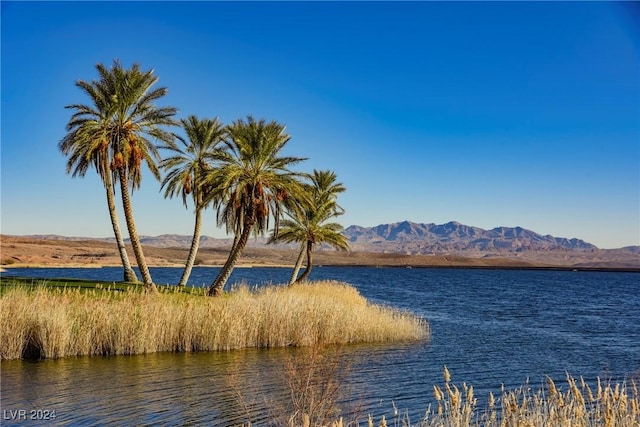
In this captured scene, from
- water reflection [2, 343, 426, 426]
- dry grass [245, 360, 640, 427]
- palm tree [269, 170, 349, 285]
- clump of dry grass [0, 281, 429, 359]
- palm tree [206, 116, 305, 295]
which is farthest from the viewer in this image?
palm tree [269, 170, 349, 285]

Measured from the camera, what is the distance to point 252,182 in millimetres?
32094

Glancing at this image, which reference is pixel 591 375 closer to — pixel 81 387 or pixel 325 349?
pixel 325 349

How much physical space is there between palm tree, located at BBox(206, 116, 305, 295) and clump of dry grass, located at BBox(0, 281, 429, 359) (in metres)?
7.48

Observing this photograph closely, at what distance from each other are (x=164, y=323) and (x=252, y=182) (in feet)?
44.3

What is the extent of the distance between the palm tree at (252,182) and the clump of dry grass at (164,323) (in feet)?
24.5

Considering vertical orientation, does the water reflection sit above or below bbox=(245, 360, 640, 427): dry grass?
below

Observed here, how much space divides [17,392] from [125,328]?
18.0 feet

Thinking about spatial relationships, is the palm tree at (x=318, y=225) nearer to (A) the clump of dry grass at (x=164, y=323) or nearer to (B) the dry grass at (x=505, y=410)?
(A) the clump of dry grass at (x=164, y=323)

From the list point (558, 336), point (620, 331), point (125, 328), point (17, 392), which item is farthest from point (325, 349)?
point (620, 331)

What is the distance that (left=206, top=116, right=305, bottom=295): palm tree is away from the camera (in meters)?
31.8

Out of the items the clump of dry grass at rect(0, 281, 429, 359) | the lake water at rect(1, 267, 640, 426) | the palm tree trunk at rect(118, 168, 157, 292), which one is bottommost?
the lake water at rect(1, 267, 640, 426)

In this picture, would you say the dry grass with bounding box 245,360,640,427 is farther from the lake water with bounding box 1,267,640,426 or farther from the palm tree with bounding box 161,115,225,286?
the palm tree with bounding box 161,115,225,286

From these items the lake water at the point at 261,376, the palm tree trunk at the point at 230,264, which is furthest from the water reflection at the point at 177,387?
the palm tree trunk at the point at 230,264

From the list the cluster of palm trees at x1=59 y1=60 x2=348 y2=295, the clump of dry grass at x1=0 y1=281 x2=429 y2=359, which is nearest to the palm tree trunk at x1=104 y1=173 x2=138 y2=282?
the cluster of palm trees at x1=59 y1=60 x2=348 y2=295
